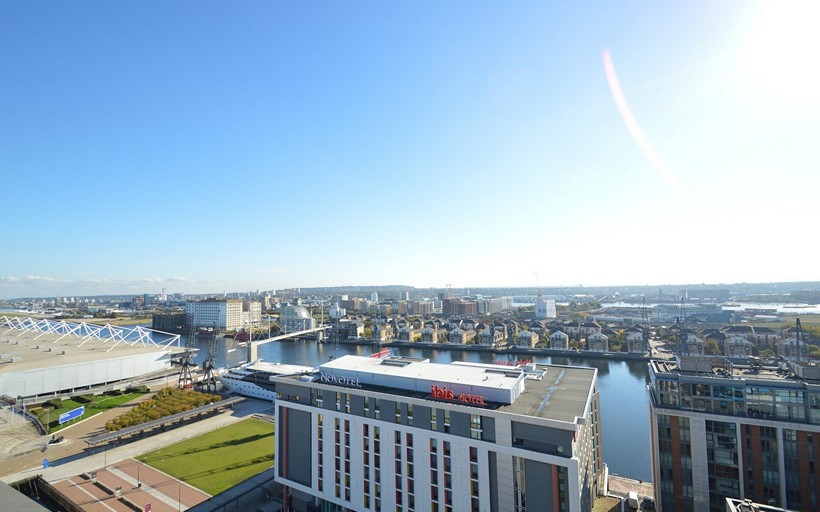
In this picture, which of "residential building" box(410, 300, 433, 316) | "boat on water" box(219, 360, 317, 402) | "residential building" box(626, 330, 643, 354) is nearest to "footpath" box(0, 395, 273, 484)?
"boat on water" box(219, 360, 317, 402)

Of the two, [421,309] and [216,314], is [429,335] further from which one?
[216,314]

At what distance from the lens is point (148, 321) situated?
328 feet

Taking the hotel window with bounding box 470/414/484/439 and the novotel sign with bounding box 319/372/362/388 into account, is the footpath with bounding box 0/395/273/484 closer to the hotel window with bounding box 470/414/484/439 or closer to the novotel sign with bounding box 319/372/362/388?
the novotel sign with bounding box 319/372/362/388

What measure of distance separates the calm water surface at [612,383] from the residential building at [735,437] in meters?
5.73

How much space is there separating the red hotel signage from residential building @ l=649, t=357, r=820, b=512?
251 inches

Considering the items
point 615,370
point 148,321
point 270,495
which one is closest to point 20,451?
point 270,495

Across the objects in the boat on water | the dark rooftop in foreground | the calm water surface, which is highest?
the dark rooftop in foreground

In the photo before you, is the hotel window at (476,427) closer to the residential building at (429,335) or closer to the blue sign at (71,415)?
the blue sign at (71,415)

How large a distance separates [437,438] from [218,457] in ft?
41.2

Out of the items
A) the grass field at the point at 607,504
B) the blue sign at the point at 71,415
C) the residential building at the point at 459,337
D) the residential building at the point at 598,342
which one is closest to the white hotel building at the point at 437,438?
the grass field at the point at 607,504

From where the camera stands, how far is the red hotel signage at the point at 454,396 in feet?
39.2

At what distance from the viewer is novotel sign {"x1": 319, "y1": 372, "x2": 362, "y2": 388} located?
14.6 metres

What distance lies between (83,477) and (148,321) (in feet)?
325

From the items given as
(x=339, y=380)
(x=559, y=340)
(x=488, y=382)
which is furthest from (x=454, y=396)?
(x=559, y=340)
